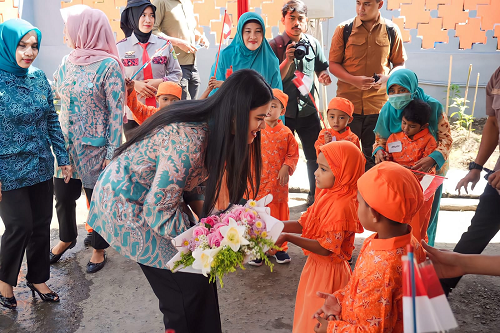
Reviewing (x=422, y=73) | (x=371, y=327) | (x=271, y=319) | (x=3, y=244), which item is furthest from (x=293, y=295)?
(x=422, y=73)

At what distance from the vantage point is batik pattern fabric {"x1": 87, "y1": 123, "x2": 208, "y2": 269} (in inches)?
80.4

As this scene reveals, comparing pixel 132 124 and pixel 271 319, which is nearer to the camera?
pixel 271 319

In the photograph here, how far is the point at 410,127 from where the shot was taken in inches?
144

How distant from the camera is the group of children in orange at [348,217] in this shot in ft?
6.11

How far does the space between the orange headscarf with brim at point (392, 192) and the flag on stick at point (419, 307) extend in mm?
450

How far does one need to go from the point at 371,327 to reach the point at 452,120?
7632 mm

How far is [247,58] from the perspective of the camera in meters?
4.50

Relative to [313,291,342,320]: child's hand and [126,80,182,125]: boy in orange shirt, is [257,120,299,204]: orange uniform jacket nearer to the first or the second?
[126,80,182,125]: boy in orange shirt

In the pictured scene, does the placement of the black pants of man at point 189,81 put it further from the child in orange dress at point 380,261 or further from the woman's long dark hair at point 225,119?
the child in orange dress at point 380,261

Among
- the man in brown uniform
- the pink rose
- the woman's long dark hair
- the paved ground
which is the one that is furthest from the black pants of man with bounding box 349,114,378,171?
the pink rose

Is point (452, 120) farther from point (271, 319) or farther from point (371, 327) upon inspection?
→ point (371, 327)

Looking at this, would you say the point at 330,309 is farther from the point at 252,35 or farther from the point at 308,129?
the point at 308,129

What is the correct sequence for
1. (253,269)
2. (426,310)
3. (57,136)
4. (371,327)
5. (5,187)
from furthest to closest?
(253,269) → (57,136) → (5,187) → (371,327) → (426,310)

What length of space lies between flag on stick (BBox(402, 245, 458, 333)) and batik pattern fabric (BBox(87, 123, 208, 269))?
3.49 ft
